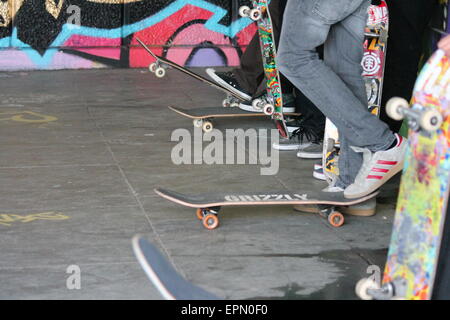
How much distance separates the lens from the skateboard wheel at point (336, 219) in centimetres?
404

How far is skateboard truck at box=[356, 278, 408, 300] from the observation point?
8.21ft

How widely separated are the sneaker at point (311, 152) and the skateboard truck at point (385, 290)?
9.53ft

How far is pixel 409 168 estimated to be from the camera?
8.15 ft

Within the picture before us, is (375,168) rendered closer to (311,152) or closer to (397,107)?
(311,152)

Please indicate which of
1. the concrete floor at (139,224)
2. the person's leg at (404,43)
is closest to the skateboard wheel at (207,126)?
the concrete floor at (139,224)

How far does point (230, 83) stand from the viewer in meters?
6.71

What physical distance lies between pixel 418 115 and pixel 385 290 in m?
0.58

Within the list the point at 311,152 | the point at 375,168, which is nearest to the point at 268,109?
the point at 311,152

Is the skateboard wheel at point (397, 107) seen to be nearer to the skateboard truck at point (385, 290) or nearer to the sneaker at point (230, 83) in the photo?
the skateboard truck at point (385, 290)

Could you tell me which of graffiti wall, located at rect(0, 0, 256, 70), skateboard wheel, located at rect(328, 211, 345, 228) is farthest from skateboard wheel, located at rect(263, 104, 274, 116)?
graffiti wall, located at rect(0, 0, 256, 70)
